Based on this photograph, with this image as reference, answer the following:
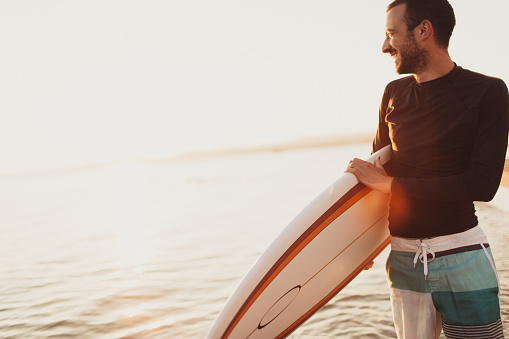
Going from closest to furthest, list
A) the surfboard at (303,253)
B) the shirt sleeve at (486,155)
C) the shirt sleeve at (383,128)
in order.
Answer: the shirt sleeve at (486,155), the shirt sleeve at (383,128), the surfboard at (303,253)

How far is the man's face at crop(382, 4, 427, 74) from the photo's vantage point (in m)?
1.94

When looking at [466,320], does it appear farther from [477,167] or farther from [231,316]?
[231,316]

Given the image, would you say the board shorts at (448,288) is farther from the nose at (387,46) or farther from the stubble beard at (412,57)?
the nose at (387,46)

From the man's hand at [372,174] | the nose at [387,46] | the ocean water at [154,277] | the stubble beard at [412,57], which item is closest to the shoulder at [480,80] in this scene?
the stubble beard at [412,57]

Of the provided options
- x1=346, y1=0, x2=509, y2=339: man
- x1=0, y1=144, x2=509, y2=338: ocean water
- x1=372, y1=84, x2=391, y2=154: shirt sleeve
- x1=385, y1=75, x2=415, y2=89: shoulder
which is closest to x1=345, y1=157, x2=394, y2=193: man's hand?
x1=346, y1=0, x2=509, y2=339: man

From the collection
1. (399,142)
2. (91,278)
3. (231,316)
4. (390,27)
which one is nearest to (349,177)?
(399,142)

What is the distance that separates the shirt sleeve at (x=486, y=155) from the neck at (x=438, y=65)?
0.21 meters

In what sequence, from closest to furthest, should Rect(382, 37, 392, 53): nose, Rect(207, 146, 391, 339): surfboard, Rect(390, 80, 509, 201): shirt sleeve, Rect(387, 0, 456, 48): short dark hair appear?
Rect(390, 80, 509, 201): shirt sleeve → Rect(387, 0, 456, 48): short dark hair → Rect(382, 37, 392, 53): nose → Rect(207, 146, 391, 339): surfboard

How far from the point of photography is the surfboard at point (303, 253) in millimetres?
2475

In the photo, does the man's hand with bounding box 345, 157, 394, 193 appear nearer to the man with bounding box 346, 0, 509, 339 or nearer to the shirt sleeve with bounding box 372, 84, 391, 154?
the man with bounding box 346, 0, 509, 339

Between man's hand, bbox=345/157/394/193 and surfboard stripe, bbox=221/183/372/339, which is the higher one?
man's hand, bbox=345/157/394/193

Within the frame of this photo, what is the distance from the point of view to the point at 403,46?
1.96 m

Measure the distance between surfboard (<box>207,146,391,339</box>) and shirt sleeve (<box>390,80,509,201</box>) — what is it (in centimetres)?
54

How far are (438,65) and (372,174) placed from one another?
0.56m
